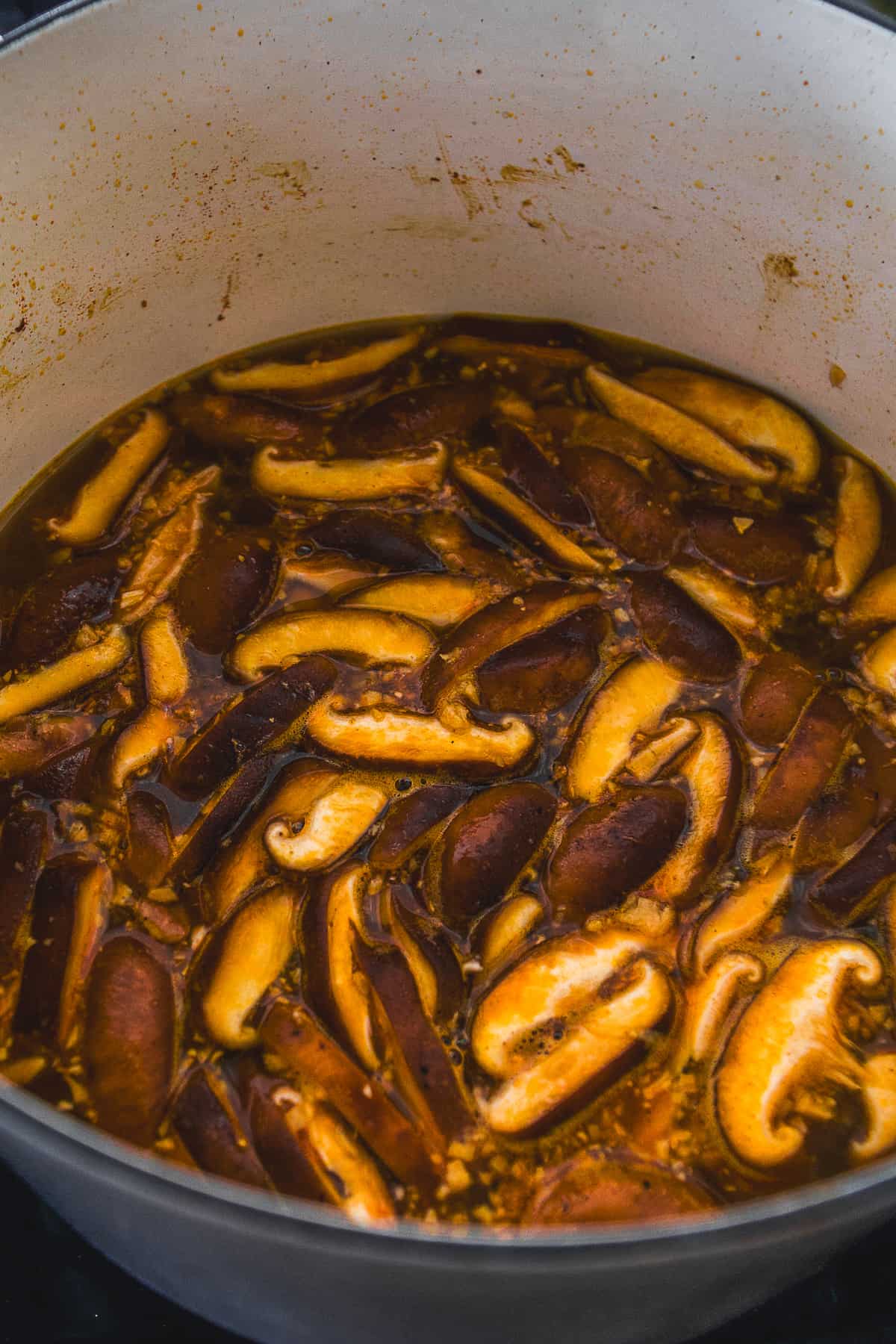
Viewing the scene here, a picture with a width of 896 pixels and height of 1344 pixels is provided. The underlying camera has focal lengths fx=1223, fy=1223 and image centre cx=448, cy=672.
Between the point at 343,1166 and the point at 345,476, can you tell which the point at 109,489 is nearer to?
the point at 345,476

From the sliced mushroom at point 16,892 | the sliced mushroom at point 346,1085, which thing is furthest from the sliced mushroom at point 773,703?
the sliced mushroom at point 16,892

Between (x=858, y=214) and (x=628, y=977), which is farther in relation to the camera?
(x=858, y=214)

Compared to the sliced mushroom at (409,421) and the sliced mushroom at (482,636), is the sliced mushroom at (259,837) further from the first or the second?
the sliced mushroom at (409,421)

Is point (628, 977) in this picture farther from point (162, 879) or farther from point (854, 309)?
point (854, 309)

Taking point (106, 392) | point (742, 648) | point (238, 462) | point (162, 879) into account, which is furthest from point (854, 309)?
point (162, 879)

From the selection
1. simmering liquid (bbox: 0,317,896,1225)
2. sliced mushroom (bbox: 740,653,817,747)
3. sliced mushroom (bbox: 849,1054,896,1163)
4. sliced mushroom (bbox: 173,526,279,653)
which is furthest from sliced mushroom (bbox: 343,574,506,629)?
sliced mushroom (bbox: 849,1054,896,1163)

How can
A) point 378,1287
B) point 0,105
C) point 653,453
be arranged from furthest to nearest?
point 653,453 < point 0,105 < point 378,1287
